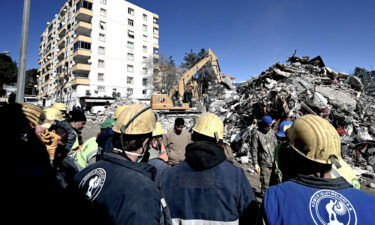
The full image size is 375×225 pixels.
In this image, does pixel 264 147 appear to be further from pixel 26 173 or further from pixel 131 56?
pixel 131 56

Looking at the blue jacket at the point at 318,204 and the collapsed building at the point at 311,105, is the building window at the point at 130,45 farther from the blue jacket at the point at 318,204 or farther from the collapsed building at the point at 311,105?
the blue jacket at the point at 318,204

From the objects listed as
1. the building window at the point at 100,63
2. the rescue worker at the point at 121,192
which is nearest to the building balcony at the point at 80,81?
the building window at the point at 100,63

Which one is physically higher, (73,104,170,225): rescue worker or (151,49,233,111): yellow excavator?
(151,49,233,111): yellow excavator

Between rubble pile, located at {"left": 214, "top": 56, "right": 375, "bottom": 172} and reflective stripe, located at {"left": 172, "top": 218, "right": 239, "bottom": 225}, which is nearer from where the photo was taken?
reflective stripe, located at {"left": 172, "top": 218, "right": 239, "bottom": 225}

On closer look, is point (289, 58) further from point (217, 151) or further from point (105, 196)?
point (105, 196)

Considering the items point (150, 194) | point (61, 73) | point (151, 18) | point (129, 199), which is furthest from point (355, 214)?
point (151, 18)

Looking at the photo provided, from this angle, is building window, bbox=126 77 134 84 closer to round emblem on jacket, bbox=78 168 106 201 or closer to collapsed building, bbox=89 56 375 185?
collapsed building, bbox=89 56 375 185

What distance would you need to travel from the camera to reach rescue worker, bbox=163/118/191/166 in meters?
3.94

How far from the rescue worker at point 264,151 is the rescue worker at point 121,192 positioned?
348cm

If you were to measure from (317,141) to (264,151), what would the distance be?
3.08m

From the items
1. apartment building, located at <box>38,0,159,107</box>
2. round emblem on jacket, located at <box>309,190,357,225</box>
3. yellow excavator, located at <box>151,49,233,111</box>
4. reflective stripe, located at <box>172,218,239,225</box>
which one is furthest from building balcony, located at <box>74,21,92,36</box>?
round emblem on jacket, located at <box>309,190,357,225</box>

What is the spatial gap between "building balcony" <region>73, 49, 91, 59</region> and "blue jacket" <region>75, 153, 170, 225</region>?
37.4 meters

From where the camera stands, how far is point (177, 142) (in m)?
4.06

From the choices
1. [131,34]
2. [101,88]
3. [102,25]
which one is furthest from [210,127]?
[131,34]
